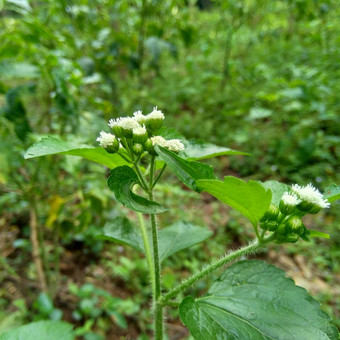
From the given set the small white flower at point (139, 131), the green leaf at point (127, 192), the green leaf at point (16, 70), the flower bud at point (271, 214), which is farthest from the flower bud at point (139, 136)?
the green leaf at point (16, 70)

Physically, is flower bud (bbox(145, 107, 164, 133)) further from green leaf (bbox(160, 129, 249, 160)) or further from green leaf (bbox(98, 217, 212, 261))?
green leaf (bbox(98, 217, 212, 261))

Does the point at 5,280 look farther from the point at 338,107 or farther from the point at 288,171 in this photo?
the point at 338,107

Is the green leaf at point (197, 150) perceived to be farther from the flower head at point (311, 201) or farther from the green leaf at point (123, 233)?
the green leaf at point (123, 233)

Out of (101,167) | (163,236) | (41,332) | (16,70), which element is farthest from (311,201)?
(101,167)

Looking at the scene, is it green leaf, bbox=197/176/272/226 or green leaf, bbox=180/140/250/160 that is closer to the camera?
green leaf, bbox=197/176/272/226

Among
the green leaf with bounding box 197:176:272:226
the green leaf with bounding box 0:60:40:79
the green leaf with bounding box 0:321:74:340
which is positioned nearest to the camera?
the green leaf with bounding box 197:176:272:226

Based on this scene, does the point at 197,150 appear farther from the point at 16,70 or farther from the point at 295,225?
the point at 16,70

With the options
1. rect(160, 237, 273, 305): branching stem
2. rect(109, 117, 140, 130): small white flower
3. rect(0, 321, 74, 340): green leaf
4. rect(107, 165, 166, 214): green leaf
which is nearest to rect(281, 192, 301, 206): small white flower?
rect(160, 237, 273, 305): branching stem

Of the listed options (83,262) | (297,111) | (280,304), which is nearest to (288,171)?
(297,111)
